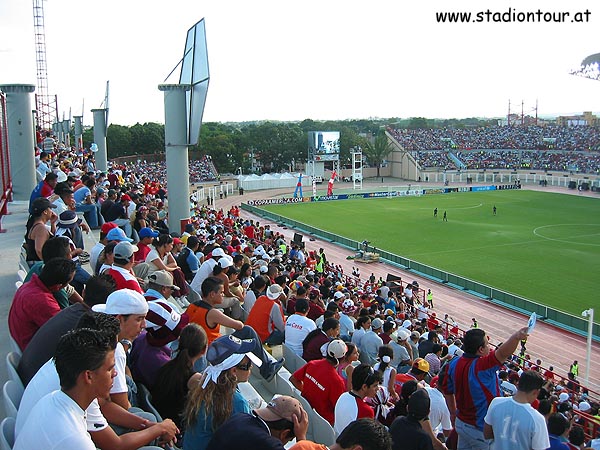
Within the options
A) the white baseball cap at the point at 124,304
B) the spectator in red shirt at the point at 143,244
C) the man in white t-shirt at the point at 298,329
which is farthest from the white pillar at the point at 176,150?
the white baseball cap at the point at 124,304

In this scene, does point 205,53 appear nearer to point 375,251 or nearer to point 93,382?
point 93,382

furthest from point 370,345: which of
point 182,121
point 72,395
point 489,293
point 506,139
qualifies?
point 506,139

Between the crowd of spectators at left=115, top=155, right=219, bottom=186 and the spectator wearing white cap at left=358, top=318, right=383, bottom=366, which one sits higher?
the crowd of spectators at left=115, top=155, right=219, bottom=186

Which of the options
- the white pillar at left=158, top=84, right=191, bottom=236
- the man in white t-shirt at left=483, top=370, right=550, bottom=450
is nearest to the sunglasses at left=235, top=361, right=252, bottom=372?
the man in white t-shirt at left=483, top=370, right=550, bottom=450

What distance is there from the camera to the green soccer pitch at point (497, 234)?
103 ft

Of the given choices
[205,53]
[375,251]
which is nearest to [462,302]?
[375,251]

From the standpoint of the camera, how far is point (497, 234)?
4488cm

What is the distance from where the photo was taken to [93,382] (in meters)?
3.00

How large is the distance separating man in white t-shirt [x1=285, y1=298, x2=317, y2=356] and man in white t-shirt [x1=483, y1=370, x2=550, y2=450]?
2.84 metres

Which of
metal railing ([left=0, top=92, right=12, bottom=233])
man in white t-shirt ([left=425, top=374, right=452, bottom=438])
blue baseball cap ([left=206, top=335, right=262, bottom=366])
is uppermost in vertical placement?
metal railing ([left=0, top=92, right=12, bottom=233])

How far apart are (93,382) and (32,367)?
144 centimetres

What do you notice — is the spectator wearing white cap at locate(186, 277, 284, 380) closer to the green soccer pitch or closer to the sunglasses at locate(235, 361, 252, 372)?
the sunglasses at locate(235, 361, 252, 372)

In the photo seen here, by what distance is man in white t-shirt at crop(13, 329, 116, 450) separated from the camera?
2.74 m

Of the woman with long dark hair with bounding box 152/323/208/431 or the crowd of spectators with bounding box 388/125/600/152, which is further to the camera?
the crowd of spectators with bounding box 388/125/600/152
